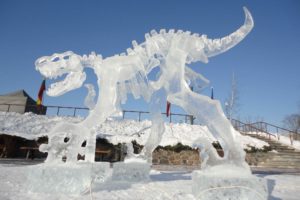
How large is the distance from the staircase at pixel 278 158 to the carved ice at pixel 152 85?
11755 mm

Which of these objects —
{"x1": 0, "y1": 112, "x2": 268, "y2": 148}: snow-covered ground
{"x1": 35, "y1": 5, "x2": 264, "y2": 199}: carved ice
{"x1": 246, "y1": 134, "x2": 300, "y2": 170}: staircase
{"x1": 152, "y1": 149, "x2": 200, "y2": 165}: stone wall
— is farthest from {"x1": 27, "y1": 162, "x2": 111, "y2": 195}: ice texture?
{"x1": 246, "y1": 134, "x2": 300, "y2": 170}: staircase

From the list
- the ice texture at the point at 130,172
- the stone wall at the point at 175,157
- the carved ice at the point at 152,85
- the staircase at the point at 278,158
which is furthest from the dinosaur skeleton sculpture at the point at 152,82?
the staircase at the point at 278,158

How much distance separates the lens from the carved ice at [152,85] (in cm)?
431

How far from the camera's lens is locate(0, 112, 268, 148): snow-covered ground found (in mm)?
15547

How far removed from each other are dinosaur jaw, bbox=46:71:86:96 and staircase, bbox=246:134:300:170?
542 inches

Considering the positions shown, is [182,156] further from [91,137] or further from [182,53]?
[182,53]

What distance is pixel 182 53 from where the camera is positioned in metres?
5.10

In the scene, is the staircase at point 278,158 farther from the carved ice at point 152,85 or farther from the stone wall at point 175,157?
the carved ice at point 152,85

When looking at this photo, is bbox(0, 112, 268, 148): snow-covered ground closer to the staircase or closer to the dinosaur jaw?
the staircase

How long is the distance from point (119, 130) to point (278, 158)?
1042cm

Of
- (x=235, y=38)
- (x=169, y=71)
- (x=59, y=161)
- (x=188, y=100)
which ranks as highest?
(x=235, y=38)

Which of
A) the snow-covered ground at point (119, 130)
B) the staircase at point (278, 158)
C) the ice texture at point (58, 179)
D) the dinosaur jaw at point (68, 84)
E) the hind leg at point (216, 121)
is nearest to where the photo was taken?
the hind leg at point (216, 121)

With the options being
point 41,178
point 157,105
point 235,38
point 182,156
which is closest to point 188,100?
point 235,38

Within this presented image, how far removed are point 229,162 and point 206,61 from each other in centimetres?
220
